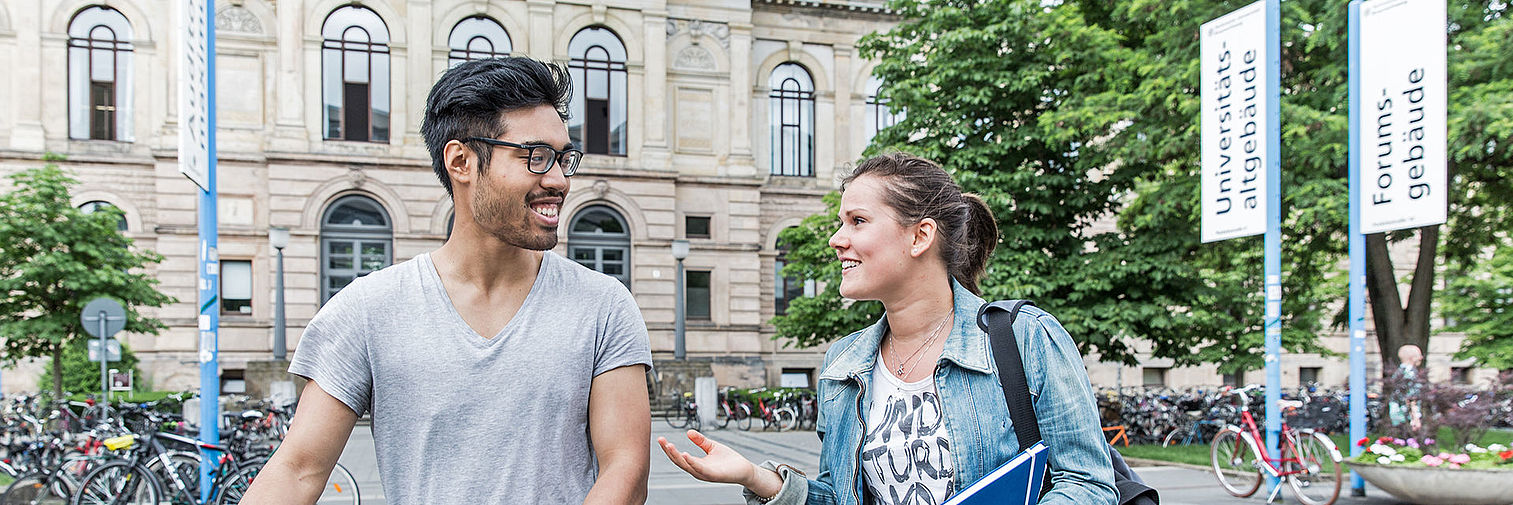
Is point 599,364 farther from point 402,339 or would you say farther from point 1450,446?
point 1450,446

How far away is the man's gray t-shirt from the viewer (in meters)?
2.29

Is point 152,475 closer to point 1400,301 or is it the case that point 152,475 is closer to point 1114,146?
point 1114,146

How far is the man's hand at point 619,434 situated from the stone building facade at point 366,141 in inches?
1022

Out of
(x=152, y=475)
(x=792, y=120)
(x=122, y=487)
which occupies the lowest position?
(x=122, y=487)

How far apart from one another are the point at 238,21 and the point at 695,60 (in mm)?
12482

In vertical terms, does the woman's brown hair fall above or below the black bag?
above

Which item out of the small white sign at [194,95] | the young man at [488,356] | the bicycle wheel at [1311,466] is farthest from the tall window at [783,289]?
the young man at [488,356]

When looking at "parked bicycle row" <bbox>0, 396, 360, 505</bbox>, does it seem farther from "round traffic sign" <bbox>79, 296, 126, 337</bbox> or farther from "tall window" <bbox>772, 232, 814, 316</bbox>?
"tall window" <bbox>772, 232, 814, 316</bbox>

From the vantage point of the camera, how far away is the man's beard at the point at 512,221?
234 centimetres

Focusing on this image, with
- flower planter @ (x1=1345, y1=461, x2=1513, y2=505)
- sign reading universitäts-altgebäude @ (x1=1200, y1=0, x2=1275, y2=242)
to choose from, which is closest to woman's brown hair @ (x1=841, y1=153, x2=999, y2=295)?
flower planter @ (x1=1345, y1=461, x2=1513, y2=505)

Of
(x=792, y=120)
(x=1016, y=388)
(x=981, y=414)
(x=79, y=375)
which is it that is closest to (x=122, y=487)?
(x=981, y=414)

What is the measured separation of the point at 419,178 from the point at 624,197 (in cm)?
569

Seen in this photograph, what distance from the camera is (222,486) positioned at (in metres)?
9.92

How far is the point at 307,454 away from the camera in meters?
2.26
